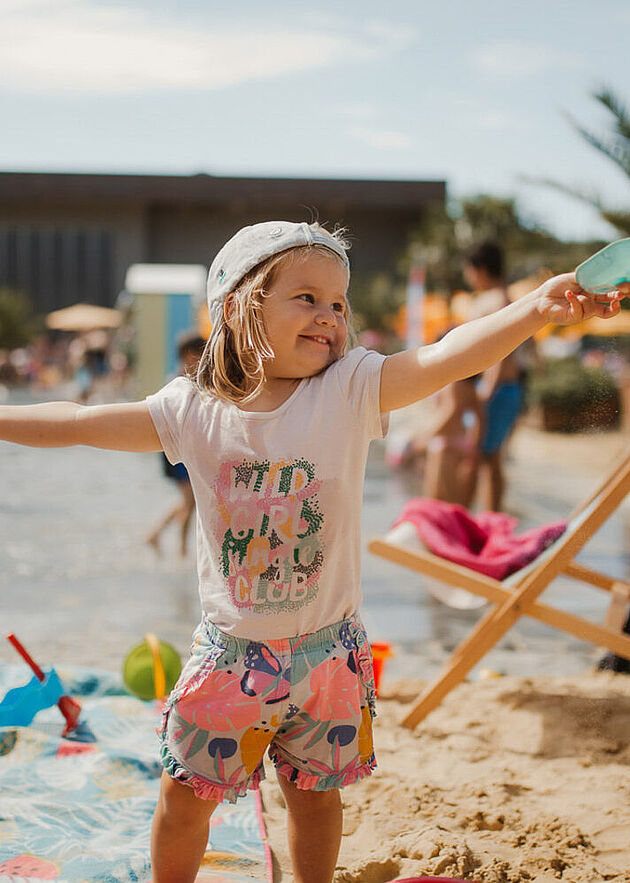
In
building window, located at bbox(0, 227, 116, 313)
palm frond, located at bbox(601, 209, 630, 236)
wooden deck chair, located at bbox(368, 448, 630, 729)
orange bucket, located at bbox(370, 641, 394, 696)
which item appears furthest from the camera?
building window, located at bbox(0, 227, 116, 313)

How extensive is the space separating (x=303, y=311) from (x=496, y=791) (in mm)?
1533

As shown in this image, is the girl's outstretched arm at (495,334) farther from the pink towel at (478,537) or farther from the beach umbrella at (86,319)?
the beach umbrella at (86,319)

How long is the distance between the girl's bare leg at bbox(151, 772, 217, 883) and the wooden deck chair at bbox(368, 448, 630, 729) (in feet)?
4.67

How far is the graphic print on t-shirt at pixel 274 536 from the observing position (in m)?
1.81

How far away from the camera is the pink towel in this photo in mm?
3402

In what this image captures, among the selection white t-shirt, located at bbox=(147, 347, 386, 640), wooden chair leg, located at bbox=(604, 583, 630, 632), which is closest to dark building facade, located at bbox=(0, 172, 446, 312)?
wooden chair leg, located at bbox=(604, 583, 630, 632)

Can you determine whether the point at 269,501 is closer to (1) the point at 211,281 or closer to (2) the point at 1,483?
(1) the point at 211,281

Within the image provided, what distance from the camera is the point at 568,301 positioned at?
68.0 inches

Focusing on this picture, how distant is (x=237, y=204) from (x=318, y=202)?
2.65 meters

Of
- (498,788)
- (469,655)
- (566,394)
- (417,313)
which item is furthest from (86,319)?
(498,788)

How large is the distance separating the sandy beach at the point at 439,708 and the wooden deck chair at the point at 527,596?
21cm

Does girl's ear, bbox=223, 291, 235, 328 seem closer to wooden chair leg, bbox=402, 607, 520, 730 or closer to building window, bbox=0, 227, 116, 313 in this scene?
wooden chair leg, bbox=402, 607, 520, 730

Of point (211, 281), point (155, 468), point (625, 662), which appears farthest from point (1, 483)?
point (211, 281)

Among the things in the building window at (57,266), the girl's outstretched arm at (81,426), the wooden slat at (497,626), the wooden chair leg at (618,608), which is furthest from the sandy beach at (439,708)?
the building window at (57,266)
